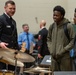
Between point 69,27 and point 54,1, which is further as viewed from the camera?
point 54,1

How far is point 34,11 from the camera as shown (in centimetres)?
1169

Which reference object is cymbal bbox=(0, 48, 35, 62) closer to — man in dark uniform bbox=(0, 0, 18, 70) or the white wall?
man in dark uniform bbox=(0, 0, 18, 70)

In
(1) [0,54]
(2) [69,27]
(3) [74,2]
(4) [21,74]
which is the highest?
(3) [74,2]

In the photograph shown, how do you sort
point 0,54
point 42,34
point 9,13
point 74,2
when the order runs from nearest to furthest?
point 0,54
point 9,13
point 42,34
point 74,2

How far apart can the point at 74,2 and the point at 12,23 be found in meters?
6.35

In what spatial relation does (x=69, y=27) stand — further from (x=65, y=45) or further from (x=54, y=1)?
(x=54, y=1)

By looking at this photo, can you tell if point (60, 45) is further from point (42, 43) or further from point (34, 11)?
point (34, 11)

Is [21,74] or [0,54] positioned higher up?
[0,54]

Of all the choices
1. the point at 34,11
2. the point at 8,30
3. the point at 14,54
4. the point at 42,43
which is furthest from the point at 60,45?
the point at 34,11

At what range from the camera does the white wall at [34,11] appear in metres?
11.5

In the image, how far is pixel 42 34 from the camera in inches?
325

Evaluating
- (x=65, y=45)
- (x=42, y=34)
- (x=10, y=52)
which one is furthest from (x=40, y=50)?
(x=10, y=52)

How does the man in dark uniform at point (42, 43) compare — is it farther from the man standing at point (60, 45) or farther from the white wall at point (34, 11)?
the white wall at point (34, 11)

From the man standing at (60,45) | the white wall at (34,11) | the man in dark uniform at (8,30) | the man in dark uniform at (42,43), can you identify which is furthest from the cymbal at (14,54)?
the white wall at (34,11)
